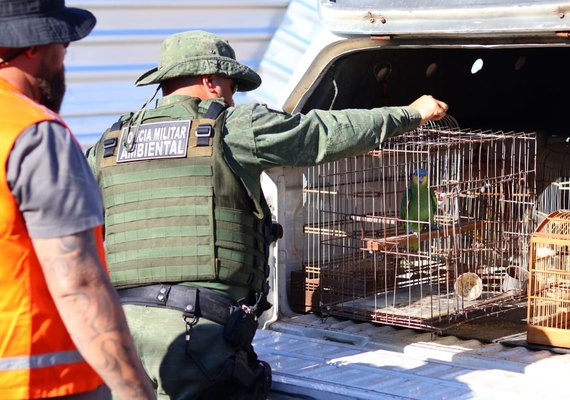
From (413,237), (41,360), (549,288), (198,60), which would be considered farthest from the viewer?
(413,237)

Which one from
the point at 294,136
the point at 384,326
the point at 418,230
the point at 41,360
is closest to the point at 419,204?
the point at 418,230

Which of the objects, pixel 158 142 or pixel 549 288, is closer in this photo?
pixel 158 142

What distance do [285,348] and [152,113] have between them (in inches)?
57.5

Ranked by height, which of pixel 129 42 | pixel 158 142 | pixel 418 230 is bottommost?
pixel 418 230

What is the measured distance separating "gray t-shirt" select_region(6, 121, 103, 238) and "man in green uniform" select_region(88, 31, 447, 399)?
4.04ft

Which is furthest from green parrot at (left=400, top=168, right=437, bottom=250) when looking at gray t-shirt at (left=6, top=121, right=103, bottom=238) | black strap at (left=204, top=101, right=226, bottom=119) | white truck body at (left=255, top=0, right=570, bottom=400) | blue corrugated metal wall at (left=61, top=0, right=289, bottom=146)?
gray t-shirt at (left=6, top=121, right=103, bottom=238)

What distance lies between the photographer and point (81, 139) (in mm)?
5391

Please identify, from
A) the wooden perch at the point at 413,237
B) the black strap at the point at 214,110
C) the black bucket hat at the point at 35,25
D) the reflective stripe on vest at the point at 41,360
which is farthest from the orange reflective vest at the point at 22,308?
the wooden perch at the point at 413,237

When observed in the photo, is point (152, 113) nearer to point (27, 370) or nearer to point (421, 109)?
point (421, 109)

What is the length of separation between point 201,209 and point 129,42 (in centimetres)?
224

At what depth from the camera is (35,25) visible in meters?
2.33

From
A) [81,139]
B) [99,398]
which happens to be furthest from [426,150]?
[99,398]

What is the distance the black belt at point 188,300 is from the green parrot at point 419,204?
1690mm

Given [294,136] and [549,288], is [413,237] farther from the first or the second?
[294,136]
